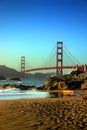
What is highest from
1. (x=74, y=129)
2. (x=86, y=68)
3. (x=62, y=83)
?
(x=86, y=68)

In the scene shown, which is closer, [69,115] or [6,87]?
[69,115]

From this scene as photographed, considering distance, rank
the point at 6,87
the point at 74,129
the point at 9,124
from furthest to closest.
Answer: the point at 6,87, the point at 9,124, the point at 74,129

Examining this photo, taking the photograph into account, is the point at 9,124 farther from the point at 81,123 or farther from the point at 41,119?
the point at 81,123

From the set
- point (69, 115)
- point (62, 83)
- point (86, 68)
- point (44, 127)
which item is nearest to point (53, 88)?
point (62, 83)

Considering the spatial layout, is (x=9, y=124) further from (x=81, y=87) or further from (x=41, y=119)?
(x=81, y=87)

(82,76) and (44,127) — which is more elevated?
(82,76)

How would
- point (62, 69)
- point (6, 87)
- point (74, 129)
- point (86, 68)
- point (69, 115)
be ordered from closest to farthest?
1. point (74, 129)
2. point (69, 115)
3. point (6, 87)
4. point (86, 68)
5. point (62, 69)

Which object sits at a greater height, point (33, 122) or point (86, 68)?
point (86, 68)

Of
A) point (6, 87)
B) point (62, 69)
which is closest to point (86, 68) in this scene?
point (62, 69)

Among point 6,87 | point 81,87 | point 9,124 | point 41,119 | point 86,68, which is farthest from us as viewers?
point 86,68
